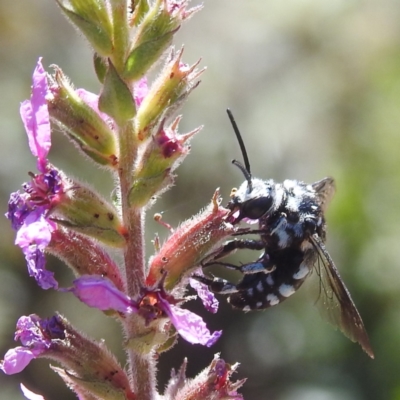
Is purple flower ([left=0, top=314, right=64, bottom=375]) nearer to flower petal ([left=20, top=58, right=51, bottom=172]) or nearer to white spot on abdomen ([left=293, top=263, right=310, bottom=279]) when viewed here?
flower petal ([left=20, top=58, right=51, bottom=172])

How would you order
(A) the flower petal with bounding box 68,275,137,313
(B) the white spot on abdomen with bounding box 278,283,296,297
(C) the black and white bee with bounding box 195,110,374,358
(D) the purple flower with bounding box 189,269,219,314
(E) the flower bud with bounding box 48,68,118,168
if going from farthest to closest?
(B) the white spot on abdomen with bounding box 278,283,296,297 → (C) the black and white bee with bounding box 195,110,374,358 → (D) the purple flower with bounding box 189,269,219,314 → (E) the flower bud with bounding box 48,68,118,168 → (A) the flower petal with bounding box 68,275,137,313

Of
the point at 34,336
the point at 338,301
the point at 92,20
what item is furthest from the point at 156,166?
the point at 338,301

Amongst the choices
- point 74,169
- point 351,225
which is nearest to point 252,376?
point 351,225

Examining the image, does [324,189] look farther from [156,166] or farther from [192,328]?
[192,328]

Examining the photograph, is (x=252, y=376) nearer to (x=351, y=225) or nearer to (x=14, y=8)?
(x=351, y=225)

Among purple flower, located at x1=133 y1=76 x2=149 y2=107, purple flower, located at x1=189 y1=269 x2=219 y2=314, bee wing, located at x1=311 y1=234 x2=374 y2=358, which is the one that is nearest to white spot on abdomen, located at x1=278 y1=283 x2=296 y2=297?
bee wing, located at x1=311 y1=234 x2=374 y2=358

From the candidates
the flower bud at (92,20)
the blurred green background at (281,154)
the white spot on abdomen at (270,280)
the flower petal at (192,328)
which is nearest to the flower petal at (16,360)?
the flower petal at (192,328)

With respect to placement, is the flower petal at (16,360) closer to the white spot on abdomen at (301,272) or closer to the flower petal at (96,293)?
the flower petal at (96,293)
